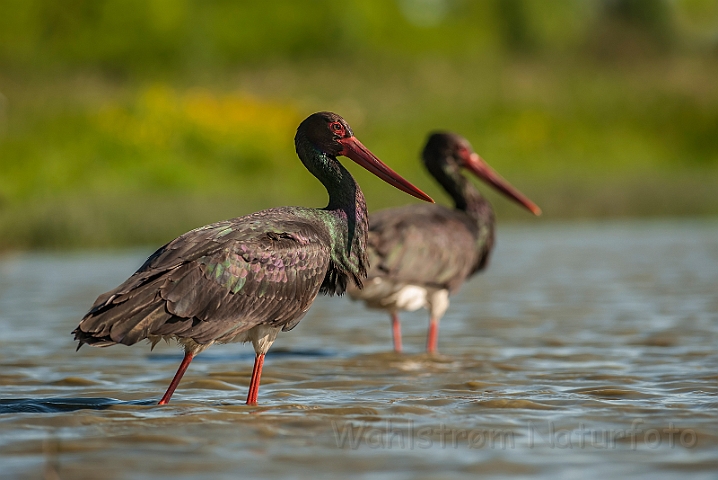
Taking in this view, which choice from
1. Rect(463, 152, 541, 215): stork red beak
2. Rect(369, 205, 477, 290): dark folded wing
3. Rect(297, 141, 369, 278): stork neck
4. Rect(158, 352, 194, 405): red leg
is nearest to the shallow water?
Rect(158, 352, 194, 405): red leg

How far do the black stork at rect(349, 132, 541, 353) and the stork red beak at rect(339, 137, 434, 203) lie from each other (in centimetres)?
134

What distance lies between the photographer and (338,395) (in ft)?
20.6

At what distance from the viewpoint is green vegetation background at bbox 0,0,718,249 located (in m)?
17.1

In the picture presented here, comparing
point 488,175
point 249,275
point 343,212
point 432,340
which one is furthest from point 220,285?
point 488,175

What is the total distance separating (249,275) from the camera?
586 centimetres

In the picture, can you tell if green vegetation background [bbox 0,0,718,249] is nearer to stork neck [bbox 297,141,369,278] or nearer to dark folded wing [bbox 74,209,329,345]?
stork neck [bbox 297,141,369,278]

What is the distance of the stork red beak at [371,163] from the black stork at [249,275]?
0.15 ft

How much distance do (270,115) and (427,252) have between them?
14.4 m

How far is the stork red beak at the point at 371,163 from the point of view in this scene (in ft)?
21.6

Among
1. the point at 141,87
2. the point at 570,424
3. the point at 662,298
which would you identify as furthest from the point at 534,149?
the point at 570,424

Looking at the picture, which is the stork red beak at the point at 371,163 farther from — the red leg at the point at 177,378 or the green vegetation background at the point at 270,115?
the green vegetation background at the point at 270,115

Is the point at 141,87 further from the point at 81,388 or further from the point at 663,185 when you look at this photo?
the point at 81,388

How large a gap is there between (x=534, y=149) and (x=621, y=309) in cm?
1314

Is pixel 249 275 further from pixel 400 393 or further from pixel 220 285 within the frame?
pixel 400 393
